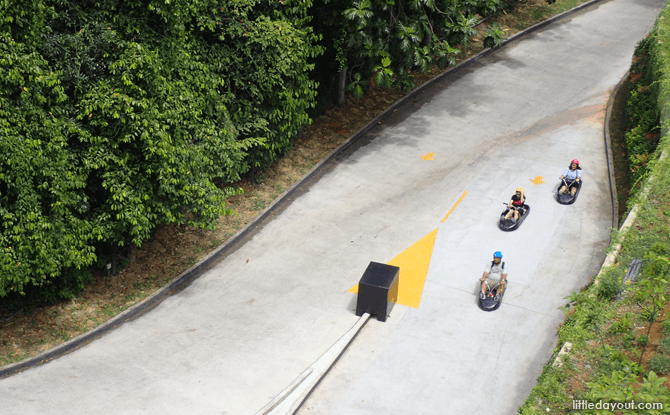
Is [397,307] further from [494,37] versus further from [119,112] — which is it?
[494,37]

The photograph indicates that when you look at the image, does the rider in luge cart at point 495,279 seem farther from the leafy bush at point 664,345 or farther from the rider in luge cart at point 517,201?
the leafy bush at point 664,345

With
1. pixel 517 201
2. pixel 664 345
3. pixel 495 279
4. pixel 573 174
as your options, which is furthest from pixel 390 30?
pixel 664 345

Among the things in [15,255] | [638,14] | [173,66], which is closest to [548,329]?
[173,66]

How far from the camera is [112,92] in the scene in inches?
451

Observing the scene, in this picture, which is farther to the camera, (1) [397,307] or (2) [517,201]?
(2) [517,201]

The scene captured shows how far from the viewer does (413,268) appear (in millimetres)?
14961

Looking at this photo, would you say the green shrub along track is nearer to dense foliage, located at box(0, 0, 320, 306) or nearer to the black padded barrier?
the black padded barrier

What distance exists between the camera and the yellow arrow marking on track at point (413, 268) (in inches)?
557

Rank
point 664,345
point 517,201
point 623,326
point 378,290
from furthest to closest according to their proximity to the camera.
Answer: point 517,201 < point 378,290 < point 623,326 < point 664,345

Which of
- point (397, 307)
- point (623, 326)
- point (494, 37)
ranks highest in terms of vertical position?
point (494, 37)

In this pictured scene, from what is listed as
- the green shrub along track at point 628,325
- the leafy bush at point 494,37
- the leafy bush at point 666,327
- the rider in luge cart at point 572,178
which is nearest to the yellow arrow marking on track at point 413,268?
the green shrub along track at point 628,325

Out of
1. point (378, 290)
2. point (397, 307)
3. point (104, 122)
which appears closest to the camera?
point (104, 122)

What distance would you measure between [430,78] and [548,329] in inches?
504

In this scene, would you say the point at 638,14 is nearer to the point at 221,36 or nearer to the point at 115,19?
the point at 221,36
